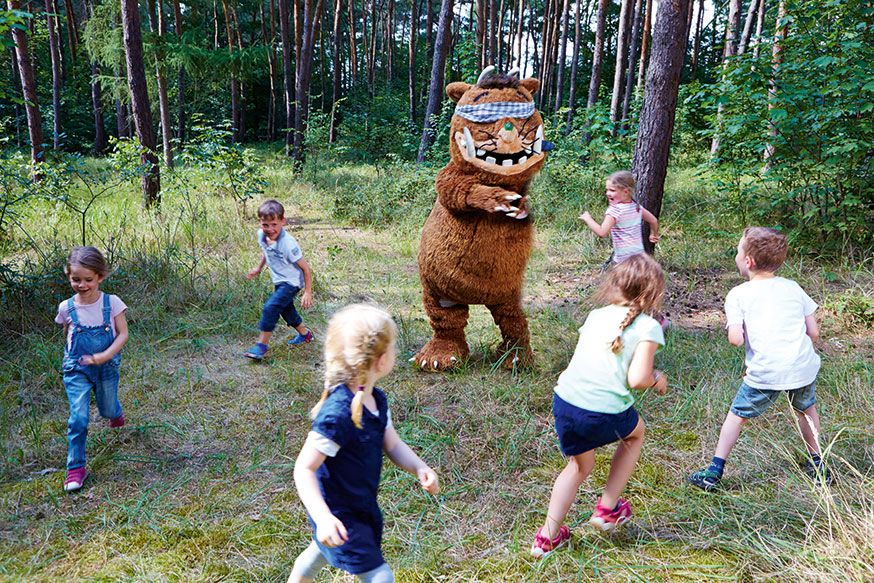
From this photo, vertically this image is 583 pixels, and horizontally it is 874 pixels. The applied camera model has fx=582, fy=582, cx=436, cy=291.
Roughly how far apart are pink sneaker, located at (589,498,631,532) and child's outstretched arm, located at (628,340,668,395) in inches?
24.8

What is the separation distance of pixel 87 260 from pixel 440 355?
2.22 meters

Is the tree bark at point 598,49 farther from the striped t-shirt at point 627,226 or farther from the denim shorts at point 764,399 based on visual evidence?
the denim shorts at point 764,399

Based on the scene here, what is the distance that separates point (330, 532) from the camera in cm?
150

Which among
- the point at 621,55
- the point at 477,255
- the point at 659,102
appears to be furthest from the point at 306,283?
the point at 621,55

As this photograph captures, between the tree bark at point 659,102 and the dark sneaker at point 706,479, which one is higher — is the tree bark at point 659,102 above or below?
above

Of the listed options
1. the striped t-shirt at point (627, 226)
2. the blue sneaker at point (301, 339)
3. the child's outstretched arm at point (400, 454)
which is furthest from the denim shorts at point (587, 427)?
the blue sneaker at point (301, 339)

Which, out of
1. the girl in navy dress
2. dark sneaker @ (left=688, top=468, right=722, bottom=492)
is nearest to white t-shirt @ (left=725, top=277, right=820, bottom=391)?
dark sneaker @ (left=688, top=468, right=722, bottom=492)

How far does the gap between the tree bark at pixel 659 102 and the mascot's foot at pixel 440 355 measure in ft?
8.02

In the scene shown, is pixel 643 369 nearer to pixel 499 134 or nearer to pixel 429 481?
pixel 429 481

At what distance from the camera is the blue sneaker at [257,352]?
439cm

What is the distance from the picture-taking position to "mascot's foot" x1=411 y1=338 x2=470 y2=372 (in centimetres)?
409

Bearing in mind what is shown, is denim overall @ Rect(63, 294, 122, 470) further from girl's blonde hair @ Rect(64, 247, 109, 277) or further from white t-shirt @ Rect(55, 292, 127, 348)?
girl's blonde hair @ Rect(64, 247, 109, 277)

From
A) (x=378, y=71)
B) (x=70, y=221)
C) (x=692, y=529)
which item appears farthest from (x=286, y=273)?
(x=378, y=71)

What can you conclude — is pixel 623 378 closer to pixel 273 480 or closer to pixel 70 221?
pixel 273 480
